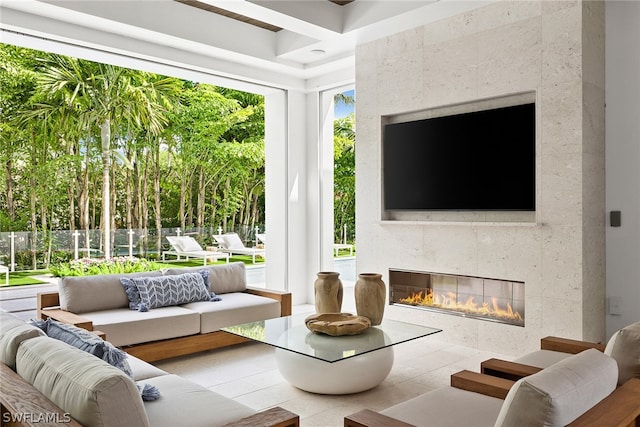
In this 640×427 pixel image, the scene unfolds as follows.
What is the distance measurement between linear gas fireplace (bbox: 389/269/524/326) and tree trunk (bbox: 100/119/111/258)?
134 inches

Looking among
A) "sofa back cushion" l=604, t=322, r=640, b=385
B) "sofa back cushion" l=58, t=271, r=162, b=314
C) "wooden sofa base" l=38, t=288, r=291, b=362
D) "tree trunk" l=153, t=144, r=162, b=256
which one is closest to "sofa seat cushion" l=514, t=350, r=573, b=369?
"sofa back cushion" l=604, t=322, r=640, b=385

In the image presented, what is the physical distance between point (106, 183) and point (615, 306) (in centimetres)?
574

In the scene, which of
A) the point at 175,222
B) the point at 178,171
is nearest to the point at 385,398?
the point at 175,222

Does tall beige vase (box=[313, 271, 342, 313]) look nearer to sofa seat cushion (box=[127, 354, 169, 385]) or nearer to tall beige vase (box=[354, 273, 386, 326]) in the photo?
tall beige vase (box=[354, 273, 386, 326])

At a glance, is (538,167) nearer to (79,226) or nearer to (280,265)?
(280,265)

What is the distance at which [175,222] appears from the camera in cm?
772

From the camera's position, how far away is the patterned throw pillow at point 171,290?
4.37 meters

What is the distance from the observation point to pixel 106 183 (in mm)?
6570

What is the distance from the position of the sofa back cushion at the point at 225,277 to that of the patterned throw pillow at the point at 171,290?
19 cm

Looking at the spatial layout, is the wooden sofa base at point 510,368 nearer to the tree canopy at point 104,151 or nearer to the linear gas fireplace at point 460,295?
the linear gas fireplace at point 460,295

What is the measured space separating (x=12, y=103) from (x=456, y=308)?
214 inches

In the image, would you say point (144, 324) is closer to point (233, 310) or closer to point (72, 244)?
point (233, 310)

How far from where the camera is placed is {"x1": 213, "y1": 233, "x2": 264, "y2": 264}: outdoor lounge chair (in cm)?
736

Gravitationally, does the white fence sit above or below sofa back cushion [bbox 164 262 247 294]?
above
